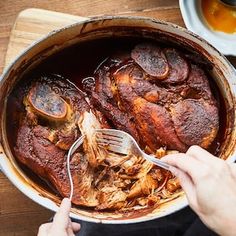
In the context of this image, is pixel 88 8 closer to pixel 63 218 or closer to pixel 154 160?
pixel 154 160

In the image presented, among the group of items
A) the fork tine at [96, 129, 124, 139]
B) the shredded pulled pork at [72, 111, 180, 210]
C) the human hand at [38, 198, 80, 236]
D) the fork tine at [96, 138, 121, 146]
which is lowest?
the shredded pulled pork at [72, 111, 180, 210]

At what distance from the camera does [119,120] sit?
4.04 ft

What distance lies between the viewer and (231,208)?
93 cm

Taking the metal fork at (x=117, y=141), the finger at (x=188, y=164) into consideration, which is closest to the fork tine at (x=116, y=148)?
the metal fork at (x=117, y=141)

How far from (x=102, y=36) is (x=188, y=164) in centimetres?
42

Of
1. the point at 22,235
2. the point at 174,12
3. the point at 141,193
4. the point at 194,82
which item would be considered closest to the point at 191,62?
the point at 194,82

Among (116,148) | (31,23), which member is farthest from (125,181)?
(31,23)

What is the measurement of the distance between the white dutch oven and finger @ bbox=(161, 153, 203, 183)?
0.26 m

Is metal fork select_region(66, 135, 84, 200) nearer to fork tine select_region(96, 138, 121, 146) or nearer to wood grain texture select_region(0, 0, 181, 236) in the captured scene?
fork tine select_region(96, 138, 121, 146)

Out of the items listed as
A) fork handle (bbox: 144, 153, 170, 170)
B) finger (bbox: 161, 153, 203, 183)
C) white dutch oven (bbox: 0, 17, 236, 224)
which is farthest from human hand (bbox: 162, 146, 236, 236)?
white dutch oven (bbox: 0, 17, 236, 224)

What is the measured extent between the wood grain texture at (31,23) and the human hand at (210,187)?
0.48m

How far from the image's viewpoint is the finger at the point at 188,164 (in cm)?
92

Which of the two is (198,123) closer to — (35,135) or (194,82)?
(194,82)

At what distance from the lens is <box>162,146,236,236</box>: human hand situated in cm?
92
